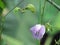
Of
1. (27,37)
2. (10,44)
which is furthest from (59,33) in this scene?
(10,44)

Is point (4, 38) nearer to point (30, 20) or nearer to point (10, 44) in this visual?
point (10, 44)

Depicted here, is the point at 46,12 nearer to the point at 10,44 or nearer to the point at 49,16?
the point at 49,16

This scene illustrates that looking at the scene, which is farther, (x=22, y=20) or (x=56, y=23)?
(x=22, y=20)

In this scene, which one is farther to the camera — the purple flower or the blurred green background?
the blurred green background

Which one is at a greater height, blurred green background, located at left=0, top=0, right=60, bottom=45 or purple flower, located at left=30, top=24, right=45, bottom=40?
blurred green background, located at left=0, top=0, right=60, bottom=45

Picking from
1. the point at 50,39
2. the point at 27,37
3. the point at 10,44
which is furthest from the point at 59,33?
the point at 10,44

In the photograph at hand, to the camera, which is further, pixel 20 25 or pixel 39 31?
pixel 20 25

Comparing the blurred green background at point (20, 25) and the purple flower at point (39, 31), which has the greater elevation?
the blurred green background at point (20, 25)

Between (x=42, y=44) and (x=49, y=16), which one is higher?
(x=49, y=16)

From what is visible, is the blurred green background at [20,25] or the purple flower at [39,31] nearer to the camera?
the purple flower at [39,31]

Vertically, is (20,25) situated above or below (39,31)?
above
